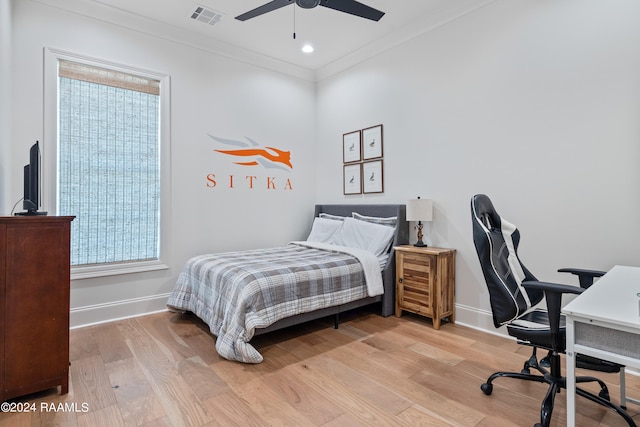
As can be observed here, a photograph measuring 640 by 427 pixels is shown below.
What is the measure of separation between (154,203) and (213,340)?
5.58 ft

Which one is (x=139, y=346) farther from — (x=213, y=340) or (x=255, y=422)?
(x=255, y=422)

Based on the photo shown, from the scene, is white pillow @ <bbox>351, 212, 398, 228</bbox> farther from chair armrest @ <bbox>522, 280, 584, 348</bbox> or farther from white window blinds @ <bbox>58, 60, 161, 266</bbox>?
white window blinds @ <bbox>58, 60, 161, 266</bbox>

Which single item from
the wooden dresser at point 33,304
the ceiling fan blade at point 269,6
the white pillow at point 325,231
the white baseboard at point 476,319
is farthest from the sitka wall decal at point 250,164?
the white baseboard at point 476,319

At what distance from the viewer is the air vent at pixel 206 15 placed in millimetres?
3440

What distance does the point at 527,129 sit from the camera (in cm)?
290

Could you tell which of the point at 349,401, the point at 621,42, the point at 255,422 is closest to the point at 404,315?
the point at 349,401

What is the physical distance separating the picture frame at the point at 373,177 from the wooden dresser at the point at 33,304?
3116 millimetres

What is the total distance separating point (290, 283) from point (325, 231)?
167 centimetres

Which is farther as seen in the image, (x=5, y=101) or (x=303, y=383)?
(x=5, y=101)

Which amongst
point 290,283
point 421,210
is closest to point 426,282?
point 421,210

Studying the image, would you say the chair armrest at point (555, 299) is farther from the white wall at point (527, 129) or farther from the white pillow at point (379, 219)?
the white pillow at point (379, 219)

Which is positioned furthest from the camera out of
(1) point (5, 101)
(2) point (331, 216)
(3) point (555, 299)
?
(2) point (331, 216)

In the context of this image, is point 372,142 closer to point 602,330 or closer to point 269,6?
point 269,6

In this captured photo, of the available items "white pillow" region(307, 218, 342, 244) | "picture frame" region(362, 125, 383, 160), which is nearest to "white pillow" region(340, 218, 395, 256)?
"white pillow" region(307, 218, 342, 244)
